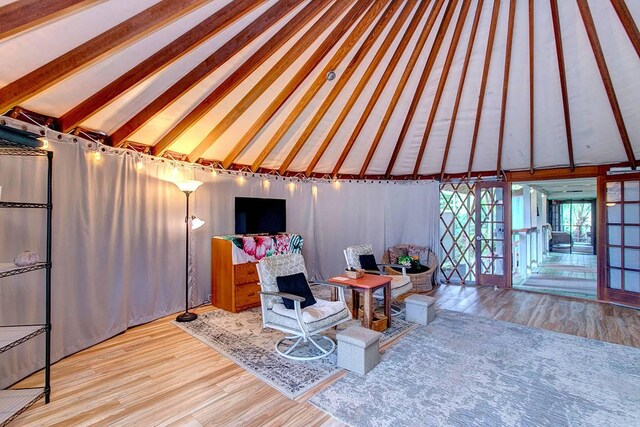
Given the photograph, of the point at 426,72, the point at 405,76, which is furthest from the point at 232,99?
the point at 426,72

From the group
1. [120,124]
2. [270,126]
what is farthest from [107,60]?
[270,126]

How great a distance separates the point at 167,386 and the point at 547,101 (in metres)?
5.25

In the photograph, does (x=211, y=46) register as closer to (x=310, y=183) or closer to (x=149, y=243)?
(x=149, y=243)

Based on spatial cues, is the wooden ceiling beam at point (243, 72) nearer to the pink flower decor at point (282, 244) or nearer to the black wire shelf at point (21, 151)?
the black wire shelf at point (21, 151)

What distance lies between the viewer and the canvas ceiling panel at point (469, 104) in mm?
3173

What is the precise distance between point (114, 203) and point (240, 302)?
194 cm

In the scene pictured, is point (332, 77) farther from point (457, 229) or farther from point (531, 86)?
point (457, 229)

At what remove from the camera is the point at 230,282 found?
4156 mm

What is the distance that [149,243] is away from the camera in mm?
3809

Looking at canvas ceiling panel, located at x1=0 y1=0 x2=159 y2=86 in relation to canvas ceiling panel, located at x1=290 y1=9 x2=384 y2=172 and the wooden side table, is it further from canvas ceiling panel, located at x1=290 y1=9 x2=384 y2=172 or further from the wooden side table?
the wooden side table

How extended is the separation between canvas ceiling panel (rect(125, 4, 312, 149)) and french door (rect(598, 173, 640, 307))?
5.18 metres

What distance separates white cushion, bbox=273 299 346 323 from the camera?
2.82 m

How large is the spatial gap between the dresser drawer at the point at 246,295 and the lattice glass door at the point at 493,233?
418 cm

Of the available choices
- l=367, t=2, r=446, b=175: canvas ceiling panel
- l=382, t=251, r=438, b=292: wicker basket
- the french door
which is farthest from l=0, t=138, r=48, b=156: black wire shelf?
the french door
